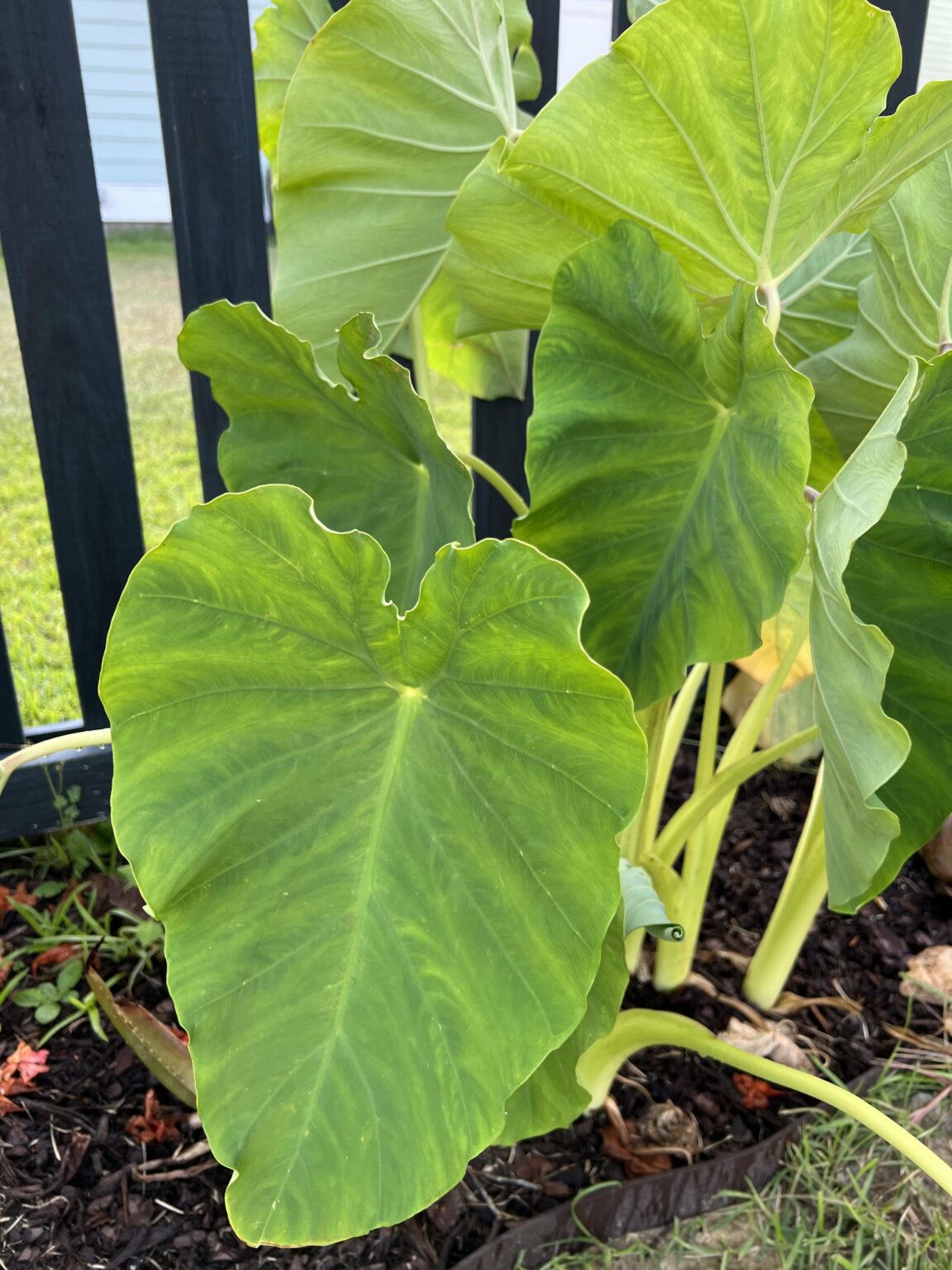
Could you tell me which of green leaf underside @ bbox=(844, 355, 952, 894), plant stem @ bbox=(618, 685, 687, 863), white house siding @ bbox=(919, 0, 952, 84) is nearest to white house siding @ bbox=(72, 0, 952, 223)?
white house siding @ bbox=(919, 0, 952, 84)

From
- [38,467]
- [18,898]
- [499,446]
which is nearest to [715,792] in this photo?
[499,446]

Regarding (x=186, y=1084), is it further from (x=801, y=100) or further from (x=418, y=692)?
(x=801, y=100)

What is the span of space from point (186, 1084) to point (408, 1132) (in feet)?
1.61

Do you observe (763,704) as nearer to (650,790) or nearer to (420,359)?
(650,790)

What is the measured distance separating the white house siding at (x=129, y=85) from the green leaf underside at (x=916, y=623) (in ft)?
18.5

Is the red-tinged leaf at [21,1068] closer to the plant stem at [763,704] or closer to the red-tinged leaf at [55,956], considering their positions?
the red-tinged leaf at [55,956]

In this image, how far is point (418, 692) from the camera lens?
68 cm

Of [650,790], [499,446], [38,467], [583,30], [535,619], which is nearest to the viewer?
[535,619]

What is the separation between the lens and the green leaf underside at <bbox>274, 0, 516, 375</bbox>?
3.01 feet

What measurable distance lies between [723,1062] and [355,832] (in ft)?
1.76

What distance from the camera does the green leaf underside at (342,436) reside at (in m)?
0.80

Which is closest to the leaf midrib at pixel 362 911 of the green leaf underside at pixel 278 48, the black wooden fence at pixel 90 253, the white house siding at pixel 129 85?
the green leaf underside at pixel 278 48

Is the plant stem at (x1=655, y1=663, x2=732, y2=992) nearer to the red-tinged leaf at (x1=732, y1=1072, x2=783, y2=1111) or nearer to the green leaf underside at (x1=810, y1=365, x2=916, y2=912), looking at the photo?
the red-tinged leaf at (x1=732, y1=1072, x2=783, y2=1111)

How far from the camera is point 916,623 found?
780mm
